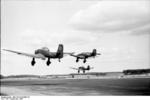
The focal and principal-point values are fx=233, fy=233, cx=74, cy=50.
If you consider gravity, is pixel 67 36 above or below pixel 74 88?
above

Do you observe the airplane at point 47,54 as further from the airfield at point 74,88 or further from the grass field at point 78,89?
the grass field at point 78,89

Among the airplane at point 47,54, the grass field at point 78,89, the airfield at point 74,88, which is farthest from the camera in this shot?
the grass field at point 78,89

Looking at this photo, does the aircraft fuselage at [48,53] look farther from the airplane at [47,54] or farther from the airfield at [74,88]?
the airfield at [74,88]

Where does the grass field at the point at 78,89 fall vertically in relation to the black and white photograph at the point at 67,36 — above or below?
below

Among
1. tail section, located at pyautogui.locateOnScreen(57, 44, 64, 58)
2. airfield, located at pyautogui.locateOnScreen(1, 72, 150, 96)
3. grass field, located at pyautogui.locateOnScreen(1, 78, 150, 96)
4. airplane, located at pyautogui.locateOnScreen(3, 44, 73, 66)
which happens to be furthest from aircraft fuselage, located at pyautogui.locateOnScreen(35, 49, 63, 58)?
grass field, located at pyautogui.locateOnScreen(1, 78, 150, 96)

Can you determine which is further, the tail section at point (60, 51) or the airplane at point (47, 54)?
the tail section at point (60, 51)

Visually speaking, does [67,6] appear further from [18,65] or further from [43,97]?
[43,97]

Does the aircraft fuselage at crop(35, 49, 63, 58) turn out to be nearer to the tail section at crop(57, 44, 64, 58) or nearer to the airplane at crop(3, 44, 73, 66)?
the airplane at crop(3, 44, 73, 66)

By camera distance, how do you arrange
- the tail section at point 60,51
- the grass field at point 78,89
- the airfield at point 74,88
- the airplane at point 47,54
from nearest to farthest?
the airplane at point 47,54 → the tail section at point 60,51 → the airfield at point 74,88 → the grass field at point 78,89

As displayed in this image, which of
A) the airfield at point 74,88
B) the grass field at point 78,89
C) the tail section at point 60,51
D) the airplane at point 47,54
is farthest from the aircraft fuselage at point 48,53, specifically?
the grass field at point 78,89

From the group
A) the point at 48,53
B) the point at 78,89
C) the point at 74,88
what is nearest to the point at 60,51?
the point at 48,53

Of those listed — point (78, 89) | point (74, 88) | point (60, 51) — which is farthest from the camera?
point (74, 88)

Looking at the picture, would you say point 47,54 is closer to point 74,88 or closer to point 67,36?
point 67,36

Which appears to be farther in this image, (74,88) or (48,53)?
(74,88)
